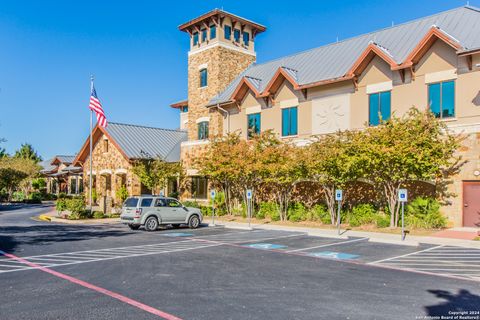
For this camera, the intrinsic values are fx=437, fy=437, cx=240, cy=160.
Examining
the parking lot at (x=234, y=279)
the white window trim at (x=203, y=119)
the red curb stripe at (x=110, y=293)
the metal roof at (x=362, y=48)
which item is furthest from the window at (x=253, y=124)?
the red curb stripe at (x=110, y=293)

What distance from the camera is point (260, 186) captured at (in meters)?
28.1

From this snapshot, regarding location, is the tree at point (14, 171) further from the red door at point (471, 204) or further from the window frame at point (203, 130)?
the red door at point (471, 204)

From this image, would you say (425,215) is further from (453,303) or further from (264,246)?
(453,303)

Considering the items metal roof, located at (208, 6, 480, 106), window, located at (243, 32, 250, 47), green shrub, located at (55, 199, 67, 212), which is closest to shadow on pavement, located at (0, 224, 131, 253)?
green shrub, located at (55, 199, 67, 212)

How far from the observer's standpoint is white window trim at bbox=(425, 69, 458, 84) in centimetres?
2020

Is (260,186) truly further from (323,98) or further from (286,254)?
(286,254)

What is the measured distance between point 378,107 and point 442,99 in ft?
10.9

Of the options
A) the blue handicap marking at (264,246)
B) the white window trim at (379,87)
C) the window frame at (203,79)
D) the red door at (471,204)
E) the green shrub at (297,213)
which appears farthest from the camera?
the window frame at (203,79)

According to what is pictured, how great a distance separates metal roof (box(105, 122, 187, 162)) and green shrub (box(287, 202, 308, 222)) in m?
14.0

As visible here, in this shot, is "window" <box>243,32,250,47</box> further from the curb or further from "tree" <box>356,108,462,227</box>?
the curb

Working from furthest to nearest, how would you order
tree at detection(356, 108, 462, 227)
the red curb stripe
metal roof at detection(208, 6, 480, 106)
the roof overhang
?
the roof overhang
metal roof at detection(208, 6, 480, 106)
tree at detection(356, 108, 462, 227)
the red curb stripe

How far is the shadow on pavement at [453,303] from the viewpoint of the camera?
7.57m

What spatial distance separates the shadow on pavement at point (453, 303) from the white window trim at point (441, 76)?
45.8 feet

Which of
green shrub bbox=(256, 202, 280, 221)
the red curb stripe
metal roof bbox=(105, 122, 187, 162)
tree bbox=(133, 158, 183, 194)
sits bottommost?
the red curb stripe
